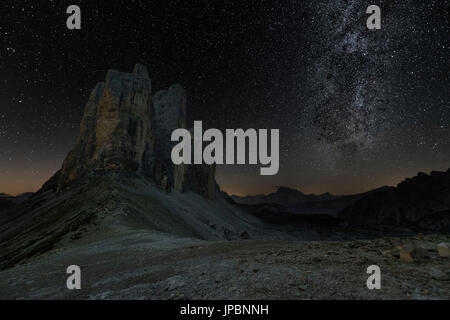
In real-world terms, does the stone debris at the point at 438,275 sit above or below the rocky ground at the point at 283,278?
above

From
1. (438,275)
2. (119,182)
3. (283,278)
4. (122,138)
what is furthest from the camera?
(122,138)

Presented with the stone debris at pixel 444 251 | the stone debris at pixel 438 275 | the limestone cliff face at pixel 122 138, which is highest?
the limestone cliff face at pixel 122 138

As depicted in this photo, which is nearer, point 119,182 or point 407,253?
point 407,253

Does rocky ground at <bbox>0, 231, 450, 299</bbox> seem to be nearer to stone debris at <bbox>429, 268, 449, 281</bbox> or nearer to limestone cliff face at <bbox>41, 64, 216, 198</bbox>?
stone debris at <bbox>429, 268, 449, 281</bbox>

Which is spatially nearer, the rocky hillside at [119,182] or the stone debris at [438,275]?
the stone debris at [438,275]

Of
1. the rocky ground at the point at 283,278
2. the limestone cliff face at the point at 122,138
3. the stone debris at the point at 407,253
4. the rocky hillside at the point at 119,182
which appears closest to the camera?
the rocky ground at the point at 283,278

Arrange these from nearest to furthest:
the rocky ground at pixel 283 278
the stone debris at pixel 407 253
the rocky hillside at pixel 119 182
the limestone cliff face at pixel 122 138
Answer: the rocky ground at pixel 283 278 → the stone debris at pixel 407 253 → the rocky hillside at pixel 119 182 → the limestone cliff face at pixel 122 138

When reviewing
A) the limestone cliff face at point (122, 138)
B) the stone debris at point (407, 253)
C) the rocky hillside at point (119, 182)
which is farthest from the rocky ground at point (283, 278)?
the limestone cliff face at point (122, 138)

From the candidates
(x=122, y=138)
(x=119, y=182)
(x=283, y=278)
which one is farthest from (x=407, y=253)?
(x=122, y=138)

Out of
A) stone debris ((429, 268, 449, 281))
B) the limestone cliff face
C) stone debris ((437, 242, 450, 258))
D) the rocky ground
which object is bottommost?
the rocky ground

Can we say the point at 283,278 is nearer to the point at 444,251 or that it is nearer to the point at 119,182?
the point at 444,251

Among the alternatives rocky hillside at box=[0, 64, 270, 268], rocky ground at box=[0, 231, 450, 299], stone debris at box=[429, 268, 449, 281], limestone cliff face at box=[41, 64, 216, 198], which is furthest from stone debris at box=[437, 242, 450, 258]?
limestone cliff face at box=[41, 64, 216, 198]

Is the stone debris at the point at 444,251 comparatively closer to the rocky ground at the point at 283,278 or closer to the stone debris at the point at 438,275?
the rocky ground at the point at 283,278
